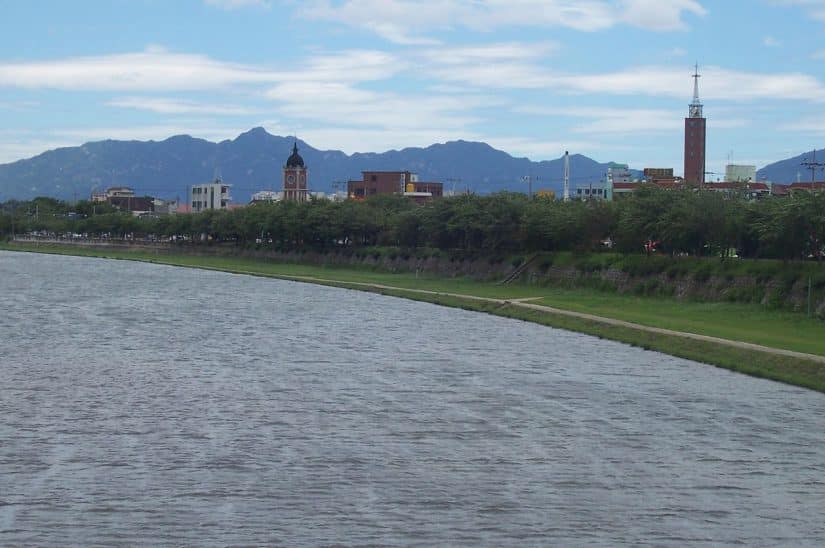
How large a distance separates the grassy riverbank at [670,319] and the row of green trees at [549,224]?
15.2 feet

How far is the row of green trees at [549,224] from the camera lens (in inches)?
2347

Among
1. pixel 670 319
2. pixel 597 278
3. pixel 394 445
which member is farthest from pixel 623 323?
pixel 394 445

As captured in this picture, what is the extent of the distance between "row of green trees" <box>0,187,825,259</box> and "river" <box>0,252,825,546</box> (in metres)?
19.6

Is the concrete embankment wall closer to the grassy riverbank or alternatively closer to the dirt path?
the grassy riverbank

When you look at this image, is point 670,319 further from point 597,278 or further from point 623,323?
point 597,278

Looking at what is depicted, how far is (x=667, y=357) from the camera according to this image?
40188 millimetres

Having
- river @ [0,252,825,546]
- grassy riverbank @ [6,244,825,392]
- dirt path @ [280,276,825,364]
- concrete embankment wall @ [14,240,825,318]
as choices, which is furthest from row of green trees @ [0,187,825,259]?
river @ [0,252,825,546]

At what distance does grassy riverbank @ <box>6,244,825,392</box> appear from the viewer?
3649 centimetres

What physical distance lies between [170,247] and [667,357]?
125m

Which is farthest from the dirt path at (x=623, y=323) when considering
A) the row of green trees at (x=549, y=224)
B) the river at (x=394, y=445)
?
the row of green trees at (x=549, y=224)

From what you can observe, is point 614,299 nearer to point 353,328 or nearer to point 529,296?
point 529,296

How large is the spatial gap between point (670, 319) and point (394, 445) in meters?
28.2

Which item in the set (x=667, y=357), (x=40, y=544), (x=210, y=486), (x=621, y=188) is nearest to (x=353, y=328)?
(x=667, y=357)

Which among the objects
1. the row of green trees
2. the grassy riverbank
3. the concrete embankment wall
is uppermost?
the row of green trees
